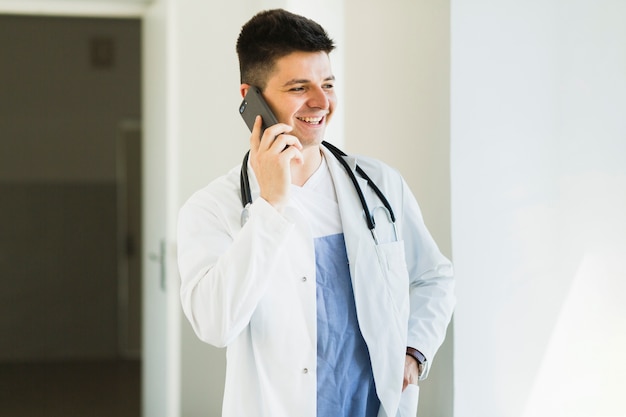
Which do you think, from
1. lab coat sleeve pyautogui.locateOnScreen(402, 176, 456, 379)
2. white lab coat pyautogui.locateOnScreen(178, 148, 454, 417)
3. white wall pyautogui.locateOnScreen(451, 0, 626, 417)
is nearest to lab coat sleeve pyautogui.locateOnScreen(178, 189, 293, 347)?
white lab coat pyautogui.locateOnScreen(178, 148, 454, 417)

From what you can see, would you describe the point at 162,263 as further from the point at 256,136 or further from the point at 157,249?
the point at 256,136

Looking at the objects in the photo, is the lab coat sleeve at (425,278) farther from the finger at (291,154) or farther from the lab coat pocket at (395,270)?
the finger at (291,154)

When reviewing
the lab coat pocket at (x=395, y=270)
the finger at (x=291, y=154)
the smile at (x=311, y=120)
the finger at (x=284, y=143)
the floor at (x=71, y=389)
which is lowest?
the floor at (x=71, y=389)

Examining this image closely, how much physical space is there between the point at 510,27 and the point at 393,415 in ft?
4.20

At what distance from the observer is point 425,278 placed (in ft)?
5.53

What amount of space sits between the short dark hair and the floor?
3.11 m

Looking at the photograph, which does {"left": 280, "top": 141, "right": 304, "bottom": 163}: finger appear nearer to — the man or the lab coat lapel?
the man

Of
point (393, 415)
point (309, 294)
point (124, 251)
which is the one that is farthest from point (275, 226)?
point (124, 251)

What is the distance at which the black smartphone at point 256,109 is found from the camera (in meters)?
1.44

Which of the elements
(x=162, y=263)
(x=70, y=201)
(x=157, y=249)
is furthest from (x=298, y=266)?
(x=70, y=201)

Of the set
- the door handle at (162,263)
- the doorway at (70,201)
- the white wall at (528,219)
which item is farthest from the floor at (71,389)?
the white wall at (528,219)

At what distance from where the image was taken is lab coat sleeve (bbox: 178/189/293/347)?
50.9 inches

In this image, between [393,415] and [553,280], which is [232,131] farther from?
[393,415]

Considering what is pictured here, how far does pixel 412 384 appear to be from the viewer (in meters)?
1.57
